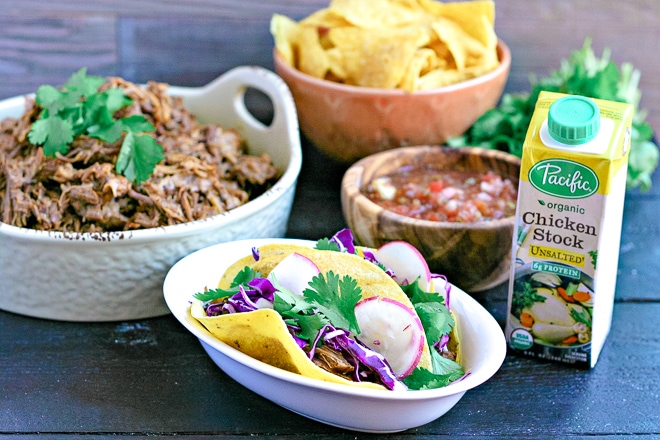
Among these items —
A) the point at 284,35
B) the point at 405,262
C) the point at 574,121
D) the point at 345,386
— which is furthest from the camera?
the point at 284,35

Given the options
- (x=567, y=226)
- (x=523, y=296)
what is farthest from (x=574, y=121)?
(x=523, y=296)

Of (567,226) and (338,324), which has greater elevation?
(567,226)

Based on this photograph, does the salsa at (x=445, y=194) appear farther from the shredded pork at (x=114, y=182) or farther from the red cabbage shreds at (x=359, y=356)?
the red cabbage shreds at (x=359, y=356)

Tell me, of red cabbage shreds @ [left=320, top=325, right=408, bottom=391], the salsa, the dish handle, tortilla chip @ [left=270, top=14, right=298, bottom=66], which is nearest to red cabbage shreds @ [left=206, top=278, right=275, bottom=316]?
red cabbage shreds @ [left=320, top=325, right=408, bottom=391]

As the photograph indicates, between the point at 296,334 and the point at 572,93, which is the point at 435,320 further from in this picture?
the point at 572,93

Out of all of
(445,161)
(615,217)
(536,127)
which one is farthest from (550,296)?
(445,161)

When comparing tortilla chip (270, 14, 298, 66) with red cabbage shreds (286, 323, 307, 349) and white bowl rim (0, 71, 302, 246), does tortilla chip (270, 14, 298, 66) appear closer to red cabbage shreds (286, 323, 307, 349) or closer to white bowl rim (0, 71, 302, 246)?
white bowl rim (0, 71, 302, 246)

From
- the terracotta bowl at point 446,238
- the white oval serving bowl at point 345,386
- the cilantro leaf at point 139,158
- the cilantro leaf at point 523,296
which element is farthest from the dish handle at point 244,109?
the cilantro leaf at point 523,296
